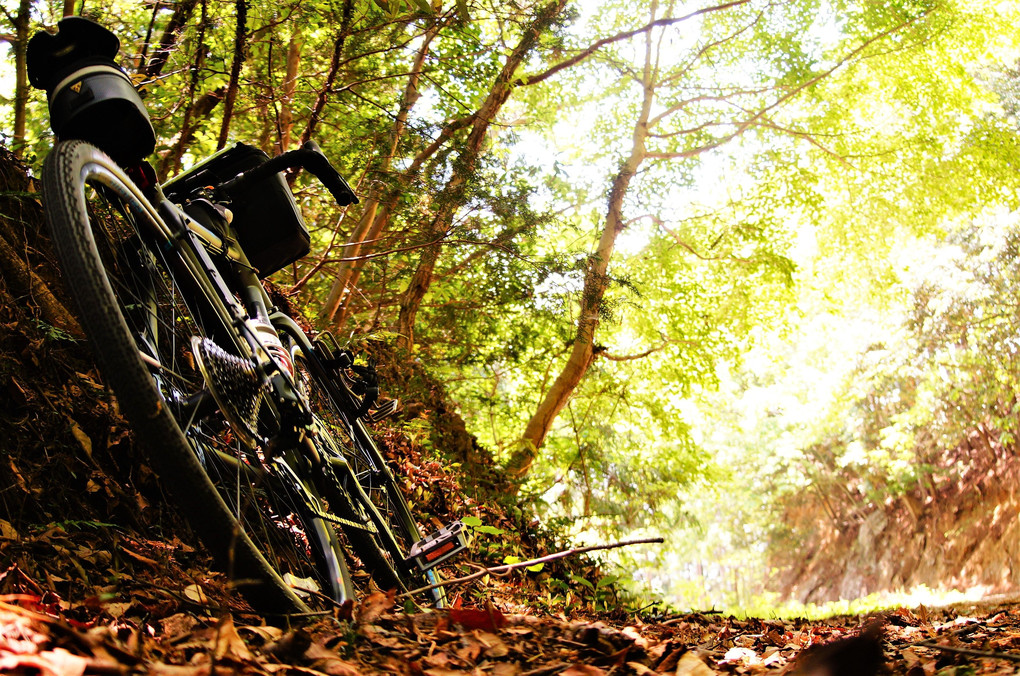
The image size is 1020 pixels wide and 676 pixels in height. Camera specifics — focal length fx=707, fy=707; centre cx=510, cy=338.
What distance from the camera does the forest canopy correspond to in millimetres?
5023

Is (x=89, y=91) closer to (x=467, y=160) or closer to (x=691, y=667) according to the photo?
(x=691, y=667)

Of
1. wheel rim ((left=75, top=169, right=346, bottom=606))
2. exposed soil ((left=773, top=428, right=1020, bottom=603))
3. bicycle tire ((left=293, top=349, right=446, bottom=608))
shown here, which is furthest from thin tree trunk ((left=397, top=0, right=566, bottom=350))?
exposed soil ((left=773, top=428, right=1020, bottom=603))

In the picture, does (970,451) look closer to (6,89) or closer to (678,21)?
(678,21)

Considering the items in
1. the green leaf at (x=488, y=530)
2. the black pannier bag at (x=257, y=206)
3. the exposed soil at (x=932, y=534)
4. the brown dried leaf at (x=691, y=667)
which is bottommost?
the exposed soil at (x=932, y=534)

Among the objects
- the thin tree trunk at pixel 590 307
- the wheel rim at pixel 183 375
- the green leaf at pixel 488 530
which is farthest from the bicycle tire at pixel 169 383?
the thin tree trunk at pixel 590 307

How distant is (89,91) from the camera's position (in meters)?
1.67

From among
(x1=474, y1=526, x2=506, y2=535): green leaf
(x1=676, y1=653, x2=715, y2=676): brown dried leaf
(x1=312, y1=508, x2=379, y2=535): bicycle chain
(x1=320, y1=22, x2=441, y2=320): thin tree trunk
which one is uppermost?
(x1=320, y1=22, x2=441, y2=320): thin tree trunk

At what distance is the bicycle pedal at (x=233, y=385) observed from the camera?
1.66 metres

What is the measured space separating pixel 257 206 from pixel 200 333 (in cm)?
69

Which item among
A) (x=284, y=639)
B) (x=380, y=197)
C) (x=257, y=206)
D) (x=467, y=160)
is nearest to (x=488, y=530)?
→ (x=380, y=197)

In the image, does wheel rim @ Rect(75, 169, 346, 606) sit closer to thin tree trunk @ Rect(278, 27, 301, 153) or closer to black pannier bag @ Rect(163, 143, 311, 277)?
black pannier bag @ Rect(163, 143, 311, 277)

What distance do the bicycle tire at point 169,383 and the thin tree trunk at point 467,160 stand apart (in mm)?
3321

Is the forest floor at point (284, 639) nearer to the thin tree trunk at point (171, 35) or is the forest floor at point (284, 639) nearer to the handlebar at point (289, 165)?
the handlebar at point (289, 165)

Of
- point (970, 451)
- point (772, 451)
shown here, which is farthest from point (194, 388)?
point (772, 451)
